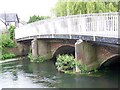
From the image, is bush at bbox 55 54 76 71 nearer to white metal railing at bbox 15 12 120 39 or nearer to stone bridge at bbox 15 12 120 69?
stone bridge at bbox 15 12 120 69

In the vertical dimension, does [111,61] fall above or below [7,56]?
above

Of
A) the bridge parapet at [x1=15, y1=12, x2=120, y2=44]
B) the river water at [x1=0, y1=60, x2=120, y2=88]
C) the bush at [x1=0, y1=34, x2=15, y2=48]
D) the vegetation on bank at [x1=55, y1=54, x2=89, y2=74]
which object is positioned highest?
the bridge parapet at [x1=15, y1=12, x2=120, y2=44]

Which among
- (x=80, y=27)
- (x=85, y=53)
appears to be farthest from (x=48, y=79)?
(x=80, y=27)

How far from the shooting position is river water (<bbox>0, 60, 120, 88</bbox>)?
17094 mm

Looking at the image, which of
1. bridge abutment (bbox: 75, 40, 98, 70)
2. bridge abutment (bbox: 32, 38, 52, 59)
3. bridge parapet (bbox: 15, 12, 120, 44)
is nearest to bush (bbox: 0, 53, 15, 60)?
bridge parapet (bbox: 15, 12, 120, 44)

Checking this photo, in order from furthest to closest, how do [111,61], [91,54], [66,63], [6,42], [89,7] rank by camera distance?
1. [6,42]
2. [89,7]
3. [66,63]
4. [111,61]
5. [91,54]

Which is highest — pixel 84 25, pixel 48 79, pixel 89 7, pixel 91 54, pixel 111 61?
pixel 89 7

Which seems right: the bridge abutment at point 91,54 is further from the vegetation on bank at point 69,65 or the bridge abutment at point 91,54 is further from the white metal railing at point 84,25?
the white metal railing at point 84,25

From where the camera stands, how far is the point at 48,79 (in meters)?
18.8

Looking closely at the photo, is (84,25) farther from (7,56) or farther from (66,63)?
(7,56)

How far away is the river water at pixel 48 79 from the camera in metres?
17.1

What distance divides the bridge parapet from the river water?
2.45 metres

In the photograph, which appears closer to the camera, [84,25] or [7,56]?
[84,25]

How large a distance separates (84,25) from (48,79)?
3.98 m
